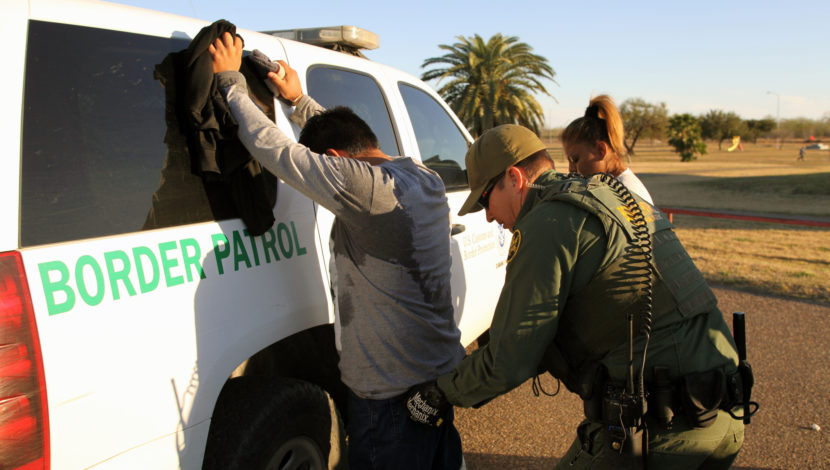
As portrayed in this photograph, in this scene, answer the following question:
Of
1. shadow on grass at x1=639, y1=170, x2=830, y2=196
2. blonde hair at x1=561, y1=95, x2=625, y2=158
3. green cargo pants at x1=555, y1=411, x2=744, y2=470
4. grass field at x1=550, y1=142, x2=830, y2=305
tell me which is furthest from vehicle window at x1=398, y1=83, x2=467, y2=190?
shadow on grass at x1=639, y1=170, x2=830, y2=196

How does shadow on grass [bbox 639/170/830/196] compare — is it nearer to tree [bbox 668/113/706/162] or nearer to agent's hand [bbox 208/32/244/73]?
tree [bbox 668/113/706/162]

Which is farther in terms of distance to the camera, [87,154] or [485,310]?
[485,310]

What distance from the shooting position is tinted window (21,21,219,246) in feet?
5.08

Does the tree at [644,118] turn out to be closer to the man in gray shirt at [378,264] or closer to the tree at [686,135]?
the tree at [686,135]

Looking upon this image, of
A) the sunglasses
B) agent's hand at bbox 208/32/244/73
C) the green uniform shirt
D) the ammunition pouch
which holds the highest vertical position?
agent's hand at bbox 208/32/244/73

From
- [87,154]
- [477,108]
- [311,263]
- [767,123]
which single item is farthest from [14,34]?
[767,123]

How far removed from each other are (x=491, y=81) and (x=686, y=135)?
34.7 metres

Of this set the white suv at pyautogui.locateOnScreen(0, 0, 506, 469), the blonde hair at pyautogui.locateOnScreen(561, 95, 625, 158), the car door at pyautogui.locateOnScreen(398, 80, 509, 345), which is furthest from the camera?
the blonde hair at pyautogui.locateOnScreen(561, 95, 625, 158)

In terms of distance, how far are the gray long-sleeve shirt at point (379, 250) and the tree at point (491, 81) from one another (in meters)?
17.5

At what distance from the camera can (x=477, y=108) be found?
776 inches

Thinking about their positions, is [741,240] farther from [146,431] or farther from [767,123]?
[767,123]

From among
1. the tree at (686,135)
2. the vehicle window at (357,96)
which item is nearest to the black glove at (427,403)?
the vehicle window at (357,96)

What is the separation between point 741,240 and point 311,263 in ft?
34.7

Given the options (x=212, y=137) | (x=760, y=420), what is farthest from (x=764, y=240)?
(x=212, y=137)
